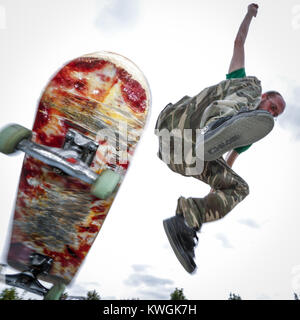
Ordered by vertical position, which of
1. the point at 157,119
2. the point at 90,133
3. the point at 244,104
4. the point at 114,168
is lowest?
the point at 244,104

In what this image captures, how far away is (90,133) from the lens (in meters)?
4.60

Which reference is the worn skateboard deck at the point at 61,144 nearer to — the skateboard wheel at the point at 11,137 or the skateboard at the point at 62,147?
the skateboard at the point at 62,147

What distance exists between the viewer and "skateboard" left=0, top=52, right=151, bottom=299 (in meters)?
4.63

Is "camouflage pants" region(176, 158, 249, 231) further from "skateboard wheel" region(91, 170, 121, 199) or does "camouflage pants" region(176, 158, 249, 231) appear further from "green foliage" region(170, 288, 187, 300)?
"green foliage" region(170, 288, 187, 300)

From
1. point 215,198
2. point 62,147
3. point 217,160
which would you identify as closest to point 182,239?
point 215,198

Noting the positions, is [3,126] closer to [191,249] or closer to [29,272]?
[29,272]

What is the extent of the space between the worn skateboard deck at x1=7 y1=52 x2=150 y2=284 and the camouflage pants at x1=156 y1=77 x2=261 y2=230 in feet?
5.70

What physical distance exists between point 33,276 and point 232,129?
3580mm

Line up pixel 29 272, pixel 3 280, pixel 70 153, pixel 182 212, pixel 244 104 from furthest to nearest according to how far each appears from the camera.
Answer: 1. pixel 29 272
2. pixel 3 280
3. pixel 70 153
4. pixel 182 212
5. pixel 244 104

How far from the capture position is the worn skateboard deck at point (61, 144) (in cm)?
465

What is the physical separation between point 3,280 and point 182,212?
9.38 ft

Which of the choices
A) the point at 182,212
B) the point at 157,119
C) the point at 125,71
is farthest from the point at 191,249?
the point at 125,71

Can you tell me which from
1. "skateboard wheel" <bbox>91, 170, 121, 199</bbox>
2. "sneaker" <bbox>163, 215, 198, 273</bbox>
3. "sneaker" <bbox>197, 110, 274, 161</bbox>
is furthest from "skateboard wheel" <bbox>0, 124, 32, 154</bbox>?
"sneaker" <bbox>197, 110, 274, 161</bbox>

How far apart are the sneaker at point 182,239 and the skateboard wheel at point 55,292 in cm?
235
